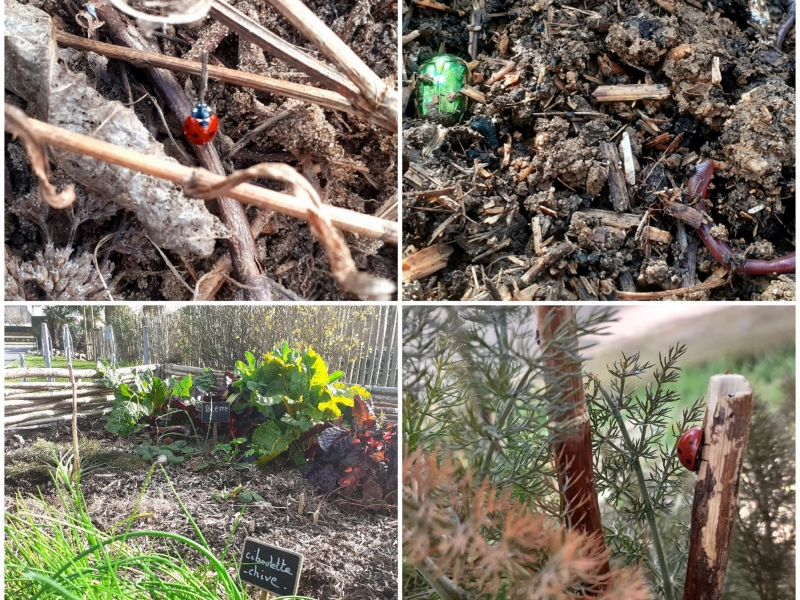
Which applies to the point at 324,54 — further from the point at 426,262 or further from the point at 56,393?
the point at 56,393

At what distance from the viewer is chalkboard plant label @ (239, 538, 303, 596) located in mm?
1013

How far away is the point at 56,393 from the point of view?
1052mm

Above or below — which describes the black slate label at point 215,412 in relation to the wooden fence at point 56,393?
below

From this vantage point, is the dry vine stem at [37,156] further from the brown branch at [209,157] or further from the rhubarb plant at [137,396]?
the rhubarb plant at [137,396]

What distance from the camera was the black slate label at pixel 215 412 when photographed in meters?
1.04

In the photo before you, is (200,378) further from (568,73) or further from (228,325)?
(568,73)

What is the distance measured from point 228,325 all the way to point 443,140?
19.4 inches

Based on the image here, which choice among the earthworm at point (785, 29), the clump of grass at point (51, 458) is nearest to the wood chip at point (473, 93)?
the earthworm at point (785, 29)

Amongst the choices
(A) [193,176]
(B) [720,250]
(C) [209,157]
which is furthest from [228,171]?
(B) [720,250]

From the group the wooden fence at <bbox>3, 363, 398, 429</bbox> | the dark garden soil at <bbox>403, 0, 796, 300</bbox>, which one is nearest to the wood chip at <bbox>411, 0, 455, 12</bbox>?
the dark garden soil at <bbox>403, 0, 796, 300</bbox>

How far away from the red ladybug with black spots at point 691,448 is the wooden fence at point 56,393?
772 millimetres

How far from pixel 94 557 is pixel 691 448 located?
3.41ft

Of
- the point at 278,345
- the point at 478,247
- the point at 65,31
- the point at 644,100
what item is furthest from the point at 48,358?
the point at 644,100

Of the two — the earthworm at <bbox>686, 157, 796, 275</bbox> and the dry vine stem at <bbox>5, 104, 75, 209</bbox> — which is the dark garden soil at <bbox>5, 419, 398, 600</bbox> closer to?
the dry vine stem at <bbox>5, 104, 75, 209</bbox>
